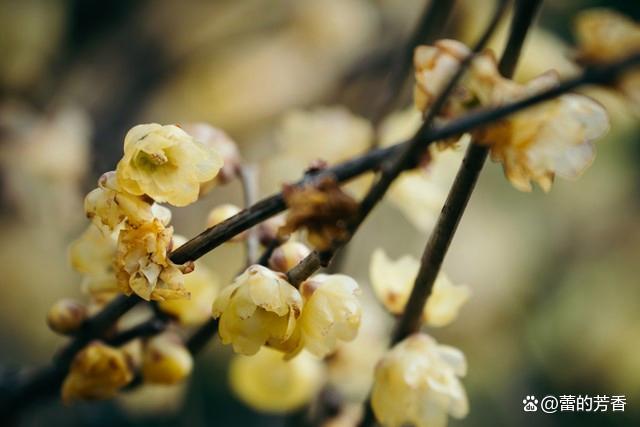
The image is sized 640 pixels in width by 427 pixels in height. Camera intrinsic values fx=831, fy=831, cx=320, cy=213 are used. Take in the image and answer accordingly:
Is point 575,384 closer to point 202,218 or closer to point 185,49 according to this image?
point 202,218

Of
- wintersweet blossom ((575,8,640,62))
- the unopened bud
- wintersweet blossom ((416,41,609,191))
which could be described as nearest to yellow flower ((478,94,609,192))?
wintersweet blossom ((416,41,609,191))

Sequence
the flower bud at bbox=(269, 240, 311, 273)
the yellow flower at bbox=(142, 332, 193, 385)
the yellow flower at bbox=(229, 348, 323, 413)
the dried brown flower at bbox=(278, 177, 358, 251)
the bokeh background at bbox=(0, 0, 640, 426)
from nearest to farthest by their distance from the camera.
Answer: the dried brown flower at bbox=(278, 177, 358, 251)
the flower bud at bbox=(269, 240, 311, 273)
the yellow flower at bbox=(142, 332, 193, 385)
the yellow flower at bbox=(229, 348, 323, 413)
the bokeh background at bbox=(0, 0, 640, 426)

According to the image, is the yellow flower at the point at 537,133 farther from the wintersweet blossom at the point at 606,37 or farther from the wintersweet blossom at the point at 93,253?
the wintersweet blossom at the point at 93,253

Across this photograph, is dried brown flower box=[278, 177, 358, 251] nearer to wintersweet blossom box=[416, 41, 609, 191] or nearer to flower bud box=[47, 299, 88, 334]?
wintersweet blossom box=[416, 41, 609, 191]

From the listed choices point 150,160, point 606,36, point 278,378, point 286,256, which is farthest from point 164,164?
point 278,378

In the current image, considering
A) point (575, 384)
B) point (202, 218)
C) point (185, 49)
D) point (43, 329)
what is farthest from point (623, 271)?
point (43, 329)

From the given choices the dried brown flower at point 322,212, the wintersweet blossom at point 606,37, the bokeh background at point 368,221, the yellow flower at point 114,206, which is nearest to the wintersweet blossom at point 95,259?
the yellow flower at point 114,206
